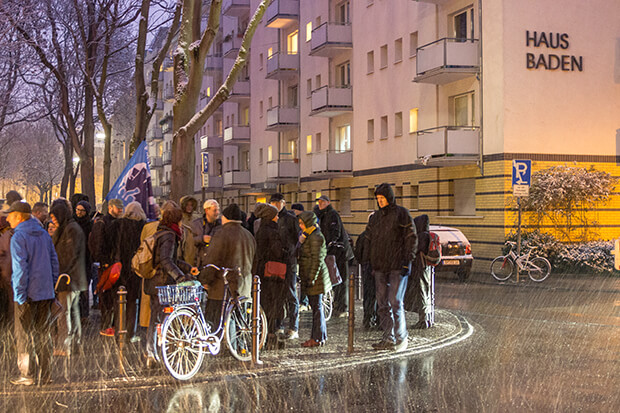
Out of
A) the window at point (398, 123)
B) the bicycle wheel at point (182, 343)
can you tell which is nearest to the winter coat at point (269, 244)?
the bicycle wheel at point (182, 343)

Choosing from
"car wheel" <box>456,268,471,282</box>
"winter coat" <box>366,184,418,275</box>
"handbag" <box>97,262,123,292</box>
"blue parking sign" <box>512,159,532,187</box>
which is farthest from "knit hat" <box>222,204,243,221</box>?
"car wheel" <box>456,268,471,282</box>

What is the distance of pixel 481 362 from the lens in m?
9.64

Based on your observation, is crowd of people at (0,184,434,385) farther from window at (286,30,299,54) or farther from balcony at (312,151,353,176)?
window at (286,30,299,54)

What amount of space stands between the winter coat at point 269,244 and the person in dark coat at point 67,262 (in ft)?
7.21

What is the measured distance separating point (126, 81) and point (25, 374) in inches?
1228

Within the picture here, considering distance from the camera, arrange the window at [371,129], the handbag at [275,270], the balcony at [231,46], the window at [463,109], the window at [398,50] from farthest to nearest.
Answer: the balcony at [231,46] → the window at [371,129] → the window at [398,50] → the window at [463,109] → the handbag at [275,270]

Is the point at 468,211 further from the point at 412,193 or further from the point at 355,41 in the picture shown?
the point at 355,41

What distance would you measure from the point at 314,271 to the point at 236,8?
46.4 meters

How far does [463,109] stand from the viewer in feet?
93.4

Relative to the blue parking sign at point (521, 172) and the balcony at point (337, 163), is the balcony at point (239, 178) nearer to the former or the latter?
the balcony at point (337, 163)

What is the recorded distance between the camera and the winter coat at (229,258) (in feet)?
31.4

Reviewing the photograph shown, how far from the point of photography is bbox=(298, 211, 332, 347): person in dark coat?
10.6 meters

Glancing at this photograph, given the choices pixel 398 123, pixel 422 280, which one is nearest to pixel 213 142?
pixel 398 123

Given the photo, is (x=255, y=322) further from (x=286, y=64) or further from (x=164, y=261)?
(x=286, y=64)
